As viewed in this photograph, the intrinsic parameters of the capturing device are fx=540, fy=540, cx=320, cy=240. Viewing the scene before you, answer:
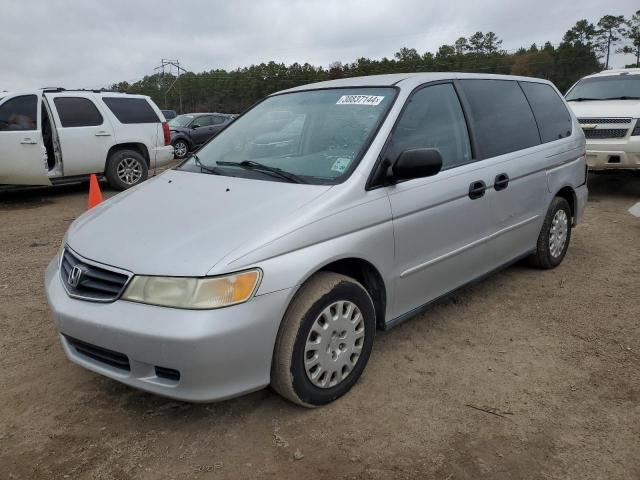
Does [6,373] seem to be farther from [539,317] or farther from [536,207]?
[536,207]

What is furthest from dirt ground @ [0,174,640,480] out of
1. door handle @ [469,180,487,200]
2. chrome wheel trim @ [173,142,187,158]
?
chrome wheel trim @ [173,142,187,158]

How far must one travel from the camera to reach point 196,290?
7.73 feet

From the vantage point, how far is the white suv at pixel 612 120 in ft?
25.3

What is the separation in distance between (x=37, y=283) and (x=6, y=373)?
1740mm

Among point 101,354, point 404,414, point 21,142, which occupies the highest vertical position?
point 21,142

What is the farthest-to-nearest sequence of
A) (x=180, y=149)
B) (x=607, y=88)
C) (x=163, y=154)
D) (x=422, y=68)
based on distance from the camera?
(x=422, y=68) → (x=180, y=149) → (x=163, y=154) → (x=607, y=88)

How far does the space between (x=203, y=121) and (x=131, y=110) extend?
8.81 meters

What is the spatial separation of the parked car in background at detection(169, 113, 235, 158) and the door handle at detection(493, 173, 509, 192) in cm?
1403

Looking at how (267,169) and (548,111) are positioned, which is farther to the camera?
(548,111)

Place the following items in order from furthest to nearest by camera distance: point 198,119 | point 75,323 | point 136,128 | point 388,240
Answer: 1. point 198,119
2. point 136,128
3. point 388,240
4. point 75,323

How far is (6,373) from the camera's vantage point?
3.28 metres

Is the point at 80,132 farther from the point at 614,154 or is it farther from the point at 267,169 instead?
the point at 614,154

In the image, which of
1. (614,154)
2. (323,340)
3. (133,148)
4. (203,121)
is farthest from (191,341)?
(203,121)

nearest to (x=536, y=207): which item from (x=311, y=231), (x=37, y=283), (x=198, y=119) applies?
(x=311, y=231)
